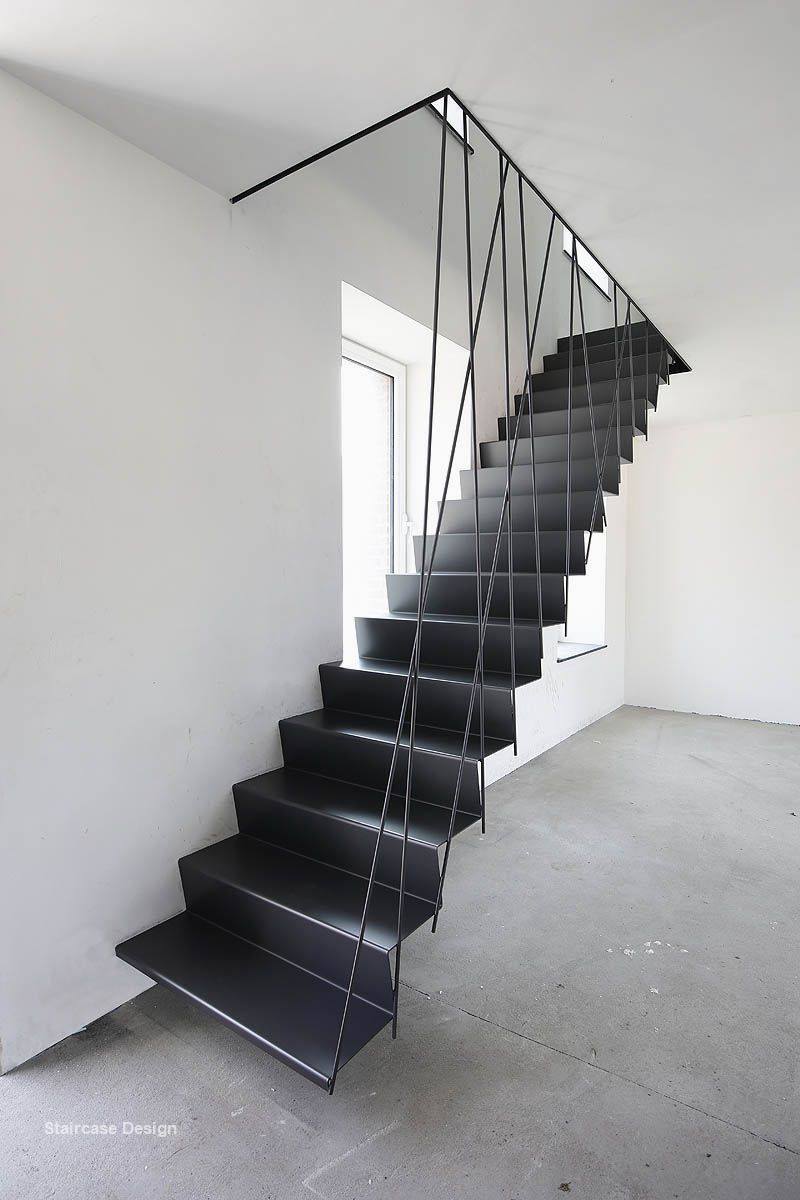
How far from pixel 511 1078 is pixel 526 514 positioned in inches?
87.9

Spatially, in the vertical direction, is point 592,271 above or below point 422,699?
above

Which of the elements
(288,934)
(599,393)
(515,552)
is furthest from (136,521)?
(599,393)

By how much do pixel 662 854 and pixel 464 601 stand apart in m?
1.37

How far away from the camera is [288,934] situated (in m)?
1.84

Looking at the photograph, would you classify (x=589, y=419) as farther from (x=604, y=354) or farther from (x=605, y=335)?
(x=605, y=335)

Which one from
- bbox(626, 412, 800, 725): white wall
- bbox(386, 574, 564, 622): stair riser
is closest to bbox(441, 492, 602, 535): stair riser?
bbox(386, 574, 564, 622): stair riser

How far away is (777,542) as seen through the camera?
198 inches

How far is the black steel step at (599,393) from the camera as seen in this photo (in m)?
3.40

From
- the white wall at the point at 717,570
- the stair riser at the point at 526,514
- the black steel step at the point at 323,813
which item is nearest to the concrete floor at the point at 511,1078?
the black steel step at the point at 323,813

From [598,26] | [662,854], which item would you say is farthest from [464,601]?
[598,26]

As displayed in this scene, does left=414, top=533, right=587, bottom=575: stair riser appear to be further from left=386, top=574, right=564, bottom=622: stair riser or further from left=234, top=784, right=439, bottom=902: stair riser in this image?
left=234, top=784, right=439, bottom=902: stair riser

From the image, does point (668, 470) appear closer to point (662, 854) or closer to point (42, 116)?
point (662, 854)

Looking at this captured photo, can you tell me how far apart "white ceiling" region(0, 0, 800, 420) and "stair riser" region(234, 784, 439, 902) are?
1.96 metres

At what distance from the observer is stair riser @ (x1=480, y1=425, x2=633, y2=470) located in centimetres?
321
